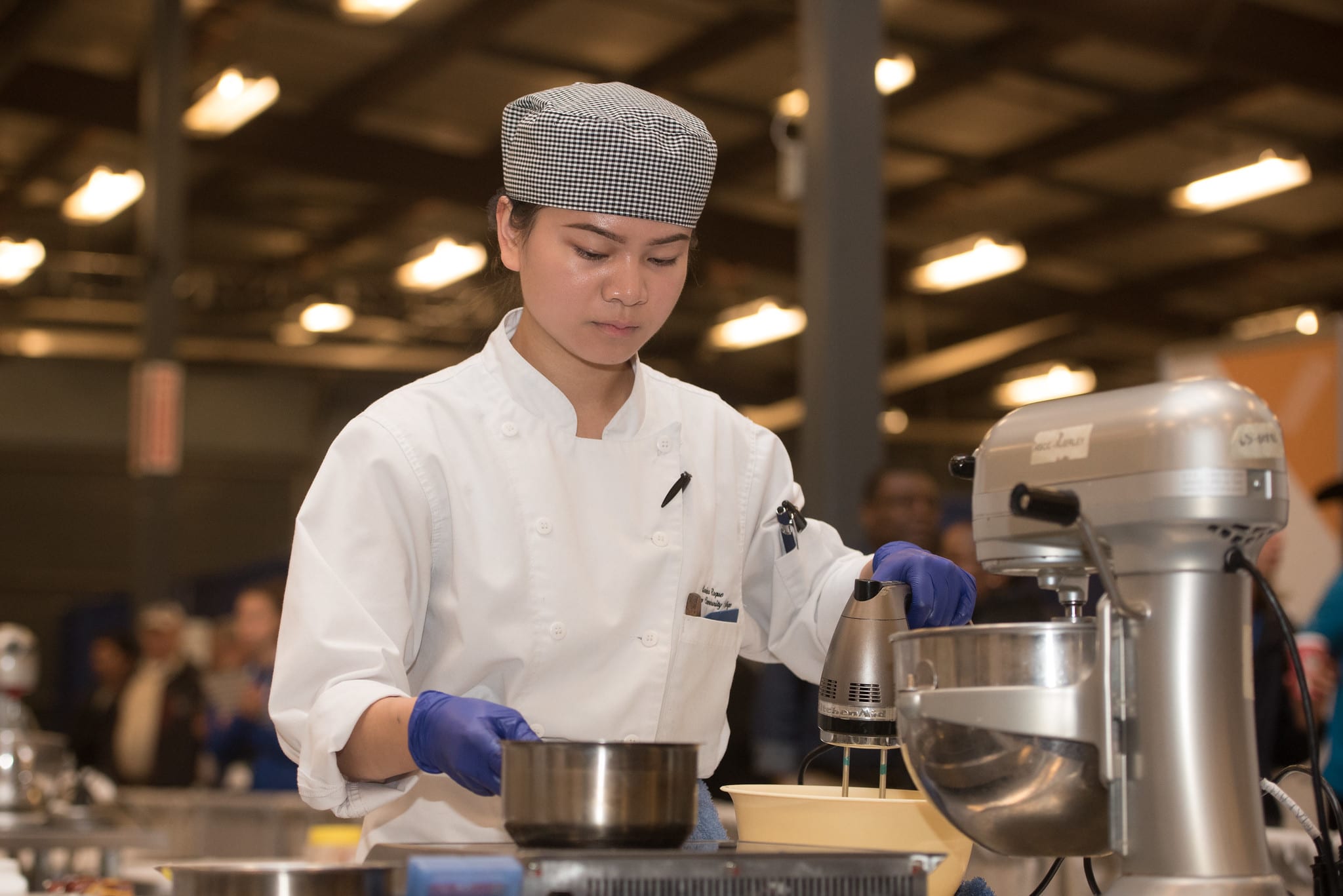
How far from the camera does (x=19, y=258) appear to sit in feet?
42.4

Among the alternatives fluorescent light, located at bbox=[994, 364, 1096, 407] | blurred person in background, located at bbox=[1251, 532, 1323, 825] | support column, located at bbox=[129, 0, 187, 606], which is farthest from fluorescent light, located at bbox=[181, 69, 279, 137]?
fluorescent light, located at bbox=[994, 364, 1096, 407]

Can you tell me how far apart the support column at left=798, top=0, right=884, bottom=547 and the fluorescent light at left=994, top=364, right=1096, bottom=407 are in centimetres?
1089

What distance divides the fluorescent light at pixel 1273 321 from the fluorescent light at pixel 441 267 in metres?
6.53

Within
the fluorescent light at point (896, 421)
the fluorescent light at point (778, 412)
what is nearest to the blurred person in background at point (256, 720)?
the fluorescent light at point (778, 412)

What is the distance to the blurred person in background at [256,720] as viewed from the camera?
6.66m

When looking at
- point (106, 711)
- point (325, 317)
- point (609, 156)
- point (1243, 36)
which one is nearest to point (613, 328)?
point (609, 156)

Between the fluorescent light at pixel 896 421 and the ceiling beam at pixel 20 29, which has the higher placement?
the ceiling beam at pixel 20 29

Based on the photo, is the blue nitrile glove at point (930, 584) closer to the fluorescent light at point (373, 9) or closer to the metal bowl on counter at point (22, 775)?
the metal bowl on counter at point (22, 775)

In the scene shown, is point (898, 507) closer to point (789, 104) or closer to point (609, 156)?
point (609, 156)

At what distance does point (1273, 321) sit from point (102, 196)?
9.91 metres

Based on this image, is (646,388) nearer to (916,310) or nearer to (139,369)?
(139,369)

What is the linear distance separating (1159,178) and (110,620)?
9143 millimetres

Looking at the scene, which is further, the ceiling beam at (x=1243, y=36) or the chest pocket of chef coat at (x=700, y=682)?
the ceiling beam at (x=1243, y=36)

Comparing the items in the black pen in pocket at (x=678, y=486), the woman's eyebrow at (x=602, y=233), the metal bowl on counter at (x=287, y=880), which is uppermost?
the woman's eyebrow at (x=602, y=233)
